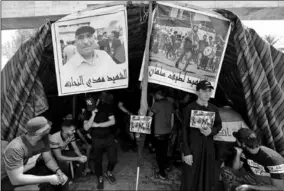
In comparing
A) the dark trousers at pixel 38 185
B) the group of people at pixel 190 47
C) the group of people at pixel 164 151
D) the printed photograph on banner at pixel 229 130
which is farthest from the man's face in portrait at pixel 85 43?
the printed photograph on banner at pixel 229 130

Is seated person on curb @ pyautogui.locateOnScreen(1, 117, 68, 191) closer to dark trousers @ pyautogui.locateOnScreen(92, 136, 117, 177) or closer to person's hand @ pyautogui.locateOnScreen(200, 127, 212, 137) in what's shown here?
dark trousers @ pyautogui.locateOnScreen(92, 136, 117, 177)

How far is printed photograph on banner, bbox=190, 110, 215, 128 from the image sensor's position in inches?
118

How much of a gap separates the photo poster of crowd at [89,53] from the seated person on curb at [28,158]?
864mm

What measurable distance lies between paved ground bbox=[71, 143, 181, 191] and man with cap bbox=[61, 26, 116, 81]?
2.00 metres

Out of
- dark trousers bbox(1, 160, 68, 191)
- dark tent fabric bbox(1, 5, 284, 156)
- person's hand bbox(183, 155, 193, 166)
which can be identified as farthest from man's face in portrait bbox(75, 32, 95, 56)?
person's hand bbox(183, 155, 193, 166)

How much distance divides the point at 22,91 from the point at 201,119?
289 centimetres

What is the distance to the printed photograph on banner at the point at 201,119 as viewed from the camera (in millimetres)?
2994

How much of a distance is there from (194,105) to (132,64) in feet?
12.2

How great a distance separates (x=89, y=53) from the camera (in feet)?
10.9

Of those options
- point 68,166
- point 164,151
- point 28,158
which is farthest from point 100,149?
point 28,158

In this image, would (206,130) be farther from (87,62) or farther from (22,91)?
(22,91)

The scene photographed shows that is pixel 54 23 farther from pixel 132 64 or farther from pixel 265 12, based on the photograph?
pixel 265 12

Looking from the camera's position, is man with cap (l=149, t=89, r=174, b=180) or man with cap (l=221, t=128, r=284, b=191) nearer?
man with cap (l=221, t=128, r=284, b=191)

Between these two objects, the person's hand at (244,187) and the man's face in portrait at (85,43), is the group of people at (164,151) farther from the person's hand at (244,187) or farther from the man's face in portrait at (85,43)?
the man's face in portrait at (85,43)
